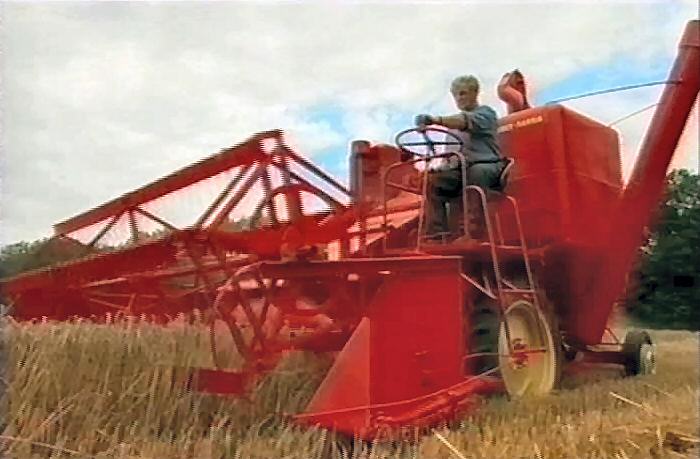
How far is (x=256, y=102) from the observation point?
111 cm

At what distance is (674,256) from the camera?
4.45 ft

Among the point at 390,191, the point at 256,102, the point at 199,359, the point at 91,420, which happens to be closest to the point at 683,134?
the point at 390,191

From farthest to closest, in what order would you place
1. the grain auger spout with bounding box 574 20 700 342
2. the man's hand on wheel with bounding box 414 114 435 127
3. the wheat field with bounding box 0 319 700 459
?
the grain auger spout with bounding box 574 20 700 342, the man's hand on wheel with bounding box 414 114 435 127, the wheat field with bounding box 0 319 700 459

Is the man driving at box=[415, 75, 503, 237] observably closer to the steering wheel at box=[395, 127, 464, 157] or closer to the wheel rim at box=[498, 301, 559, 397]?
the steering wheel at box=[395, 127, 464, 157]

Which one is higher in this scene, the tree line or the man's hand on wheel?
the man's hand on wheel

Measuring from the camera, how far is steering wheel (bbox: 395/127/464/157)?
1195 mm

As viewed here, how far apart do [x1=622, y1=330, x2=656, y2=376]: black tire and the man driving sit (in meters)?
0.33

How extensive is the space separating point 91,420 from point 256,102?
383mm

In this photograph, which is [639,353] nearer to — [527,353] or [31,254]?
A: [527,353]

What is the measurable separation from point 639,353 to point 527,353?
0.64ft

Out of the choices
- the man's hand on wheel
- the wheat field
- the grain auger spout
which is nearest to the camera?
the wheat field

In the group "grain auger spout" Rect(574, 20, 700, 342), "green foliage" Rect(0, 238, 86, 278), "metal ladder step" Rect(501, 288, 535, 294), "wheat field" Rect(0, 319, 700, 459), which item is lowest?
"wheat field" Rect(0, 319, 700, 459)

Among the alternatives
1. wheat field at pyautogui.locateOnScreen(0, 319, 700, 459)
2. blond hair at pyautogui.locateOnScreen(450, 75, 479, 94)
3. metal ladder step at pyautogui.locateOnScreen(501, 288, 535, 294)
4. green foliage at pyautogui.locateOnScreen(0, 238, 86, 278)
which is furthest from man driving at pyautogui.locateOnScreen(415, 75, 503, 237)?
green foliage at pyautogui.locateOnScreen(0, 238, 86, 278)

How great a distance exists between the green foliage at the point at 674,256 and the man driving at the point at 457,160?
0.28m
